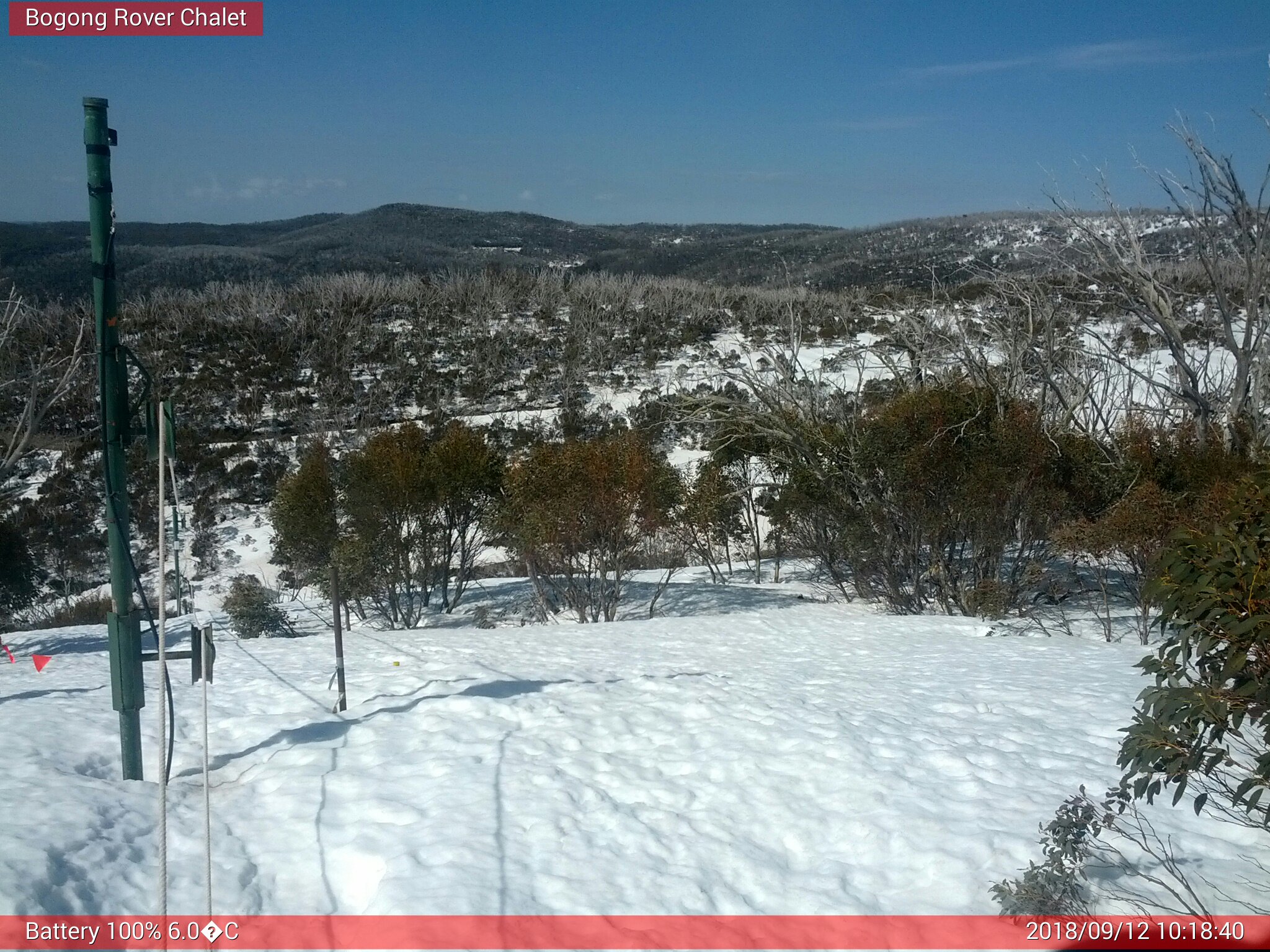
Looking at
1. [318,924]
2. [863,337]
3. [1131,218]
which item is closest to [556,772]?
[318,924]

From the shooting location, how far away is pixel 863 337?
125 ft

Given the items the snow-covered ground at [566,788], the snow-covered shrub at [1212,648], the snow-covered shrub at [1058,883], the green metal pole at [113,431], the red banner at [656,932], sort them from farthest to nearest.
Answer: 1. the green metal pole at [113,431]
2. the snow-covered ground at [566,788]
3. the snow-covered shrub at [1058,883]
4. the red banner at [656,932]
5. the snow-covered shrub at [1212,648]

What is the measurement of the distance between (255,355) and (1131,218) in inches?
1208

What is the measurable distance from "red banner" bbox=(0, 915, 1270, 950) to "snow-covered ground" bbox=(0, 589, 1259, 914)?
0.09 meters

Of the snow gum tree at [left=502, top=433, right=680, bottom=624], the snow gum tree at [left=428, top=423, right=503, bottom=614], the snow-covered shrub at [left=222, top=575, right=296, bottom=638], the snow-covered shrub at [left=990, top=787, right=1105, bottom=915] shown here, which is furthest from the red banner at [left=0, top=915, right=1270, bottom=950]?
the snow gum tree at [left=428, top=423, right=503, bottom=614]

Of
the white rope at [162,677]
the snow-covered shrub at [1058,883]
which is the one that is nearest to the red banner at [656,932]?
the snow-covered shrub at [1058,883]

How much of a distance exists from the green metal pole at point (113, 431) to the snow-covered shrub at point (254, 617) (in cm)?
865

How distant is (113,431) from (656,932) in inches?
141

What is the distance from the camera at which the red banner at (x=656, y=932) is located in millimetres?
3332

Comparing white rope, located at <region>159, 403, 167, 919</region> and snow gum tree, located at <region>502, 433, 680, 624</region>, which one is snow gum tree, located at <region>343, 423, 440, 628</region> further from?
white rope, located at <region>159, 403, 167, 919</region>

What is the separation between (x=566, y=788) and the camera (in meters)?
5.03

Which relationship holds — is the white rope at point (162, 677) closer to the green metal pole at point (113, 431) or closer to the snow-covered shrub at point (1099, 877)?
the green metal pole at point (113, 431)

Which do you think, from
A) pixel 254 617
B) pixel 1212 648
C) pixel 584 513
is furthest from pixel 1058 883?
pixel 254 617

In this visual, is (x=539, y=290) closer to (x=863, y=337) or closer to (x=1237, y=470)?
(x=863, y=337)
